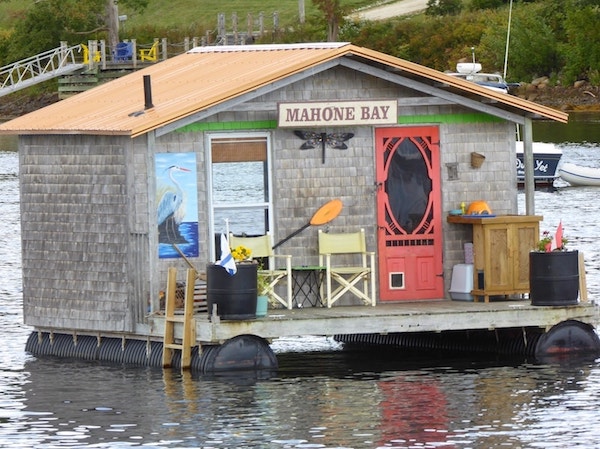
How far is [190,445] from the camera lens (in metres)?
18.0

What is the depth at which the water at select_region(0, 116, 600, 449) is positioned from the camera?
18344 millimetres

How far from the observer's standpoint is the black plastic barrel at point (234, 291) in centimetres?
2112

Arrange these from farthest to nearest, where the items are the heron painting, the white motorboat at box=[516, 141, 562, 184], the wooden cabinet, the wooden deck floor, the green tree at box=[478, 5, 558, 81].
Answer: the green tree at box=[478, 5, 558, 81], the white motorboat at box=[516, 141, 562, 184], the wooden cabinet, the heron painting, the wooden deck floor

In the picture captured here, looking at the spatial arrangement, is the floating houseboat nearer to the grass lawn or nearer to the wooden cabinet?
the wooden cabinet

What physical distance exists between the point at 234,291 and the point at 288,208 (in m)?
2.24

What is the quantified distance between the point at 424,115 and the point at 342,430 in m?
5.95

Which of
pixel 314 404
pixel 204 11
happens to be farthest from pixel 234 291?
pixel 204 11

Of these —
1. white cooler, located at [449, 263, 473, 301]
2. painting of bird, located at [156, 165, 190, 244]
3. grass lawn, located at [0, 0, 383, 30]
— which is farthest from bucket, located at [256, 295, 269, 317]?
grass lawn, located at [0, 0, 383, 30]

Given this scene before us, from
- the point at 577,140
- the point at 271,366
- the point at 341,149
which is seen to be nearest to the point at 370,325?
the point at 271,366

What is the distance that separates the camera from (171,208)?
73.9ft

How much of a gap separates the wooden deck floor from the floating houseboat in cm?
3

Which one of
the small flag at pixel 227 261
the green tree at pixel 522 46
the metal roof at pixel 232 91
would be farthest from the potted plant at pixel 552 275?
the green tree at pixel 522 46

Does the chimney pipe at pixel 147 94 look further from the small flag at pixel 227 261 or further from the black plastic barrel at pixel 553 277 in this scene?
the black plastic barrel at pixel 553 277

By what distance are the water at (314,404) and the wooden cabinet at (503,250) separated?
0.90 m
